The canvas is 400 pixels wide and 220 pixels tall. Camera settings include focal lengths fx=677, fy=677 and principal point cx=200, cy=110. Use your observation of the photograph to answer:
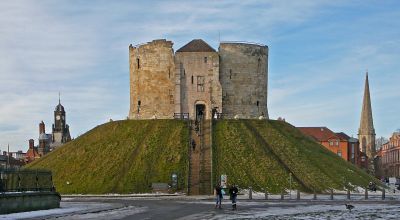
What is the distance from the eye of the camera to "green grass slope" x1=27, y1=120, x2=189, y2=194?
70.3 meters

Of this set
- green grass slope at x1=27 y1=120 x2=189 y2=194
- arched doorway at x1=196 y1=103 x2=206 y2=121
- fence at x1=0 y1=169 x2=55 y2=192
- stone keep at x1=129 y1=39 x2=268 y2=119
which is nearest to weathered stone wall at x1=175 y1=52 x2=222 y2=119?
stone keep at x1=129 y1=39 x2=268 y2=119

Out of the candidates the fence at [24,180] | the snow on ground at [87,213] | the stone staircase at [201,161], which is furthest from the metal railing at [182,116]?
the snow on ground at [87,213]

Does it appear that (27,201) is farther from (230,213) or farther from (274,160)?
(274,160)

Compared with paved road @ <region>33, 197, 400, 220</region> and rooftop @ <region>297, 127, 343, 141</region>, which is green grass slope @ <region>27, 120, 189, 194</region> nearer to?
paved road @ <region>33, 197, 400, 220</region>

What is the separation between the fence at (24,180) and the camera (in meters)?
43.4

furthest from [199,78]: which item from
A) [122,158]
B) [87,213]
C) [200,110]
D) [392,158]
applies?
[392,158]

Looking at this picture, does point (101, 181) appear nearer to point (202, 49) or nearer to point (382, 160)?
point (202, 49)

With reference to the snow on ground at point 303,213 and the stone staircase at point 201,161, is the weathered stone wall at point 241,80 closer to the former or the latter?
the stone staircase at point 201,161

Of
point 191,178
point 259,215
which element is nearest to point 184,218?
point 259,215

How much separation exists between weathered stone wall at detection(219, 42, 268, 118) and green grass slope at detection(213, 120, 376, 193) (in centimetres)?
306

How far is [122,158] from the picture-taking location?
7581 cm

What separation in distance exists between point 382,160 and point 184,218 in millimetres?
171278

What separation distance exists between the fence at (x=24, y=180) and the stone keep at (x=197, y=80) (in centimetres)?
3750

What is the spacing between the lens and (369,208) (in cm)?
4719
